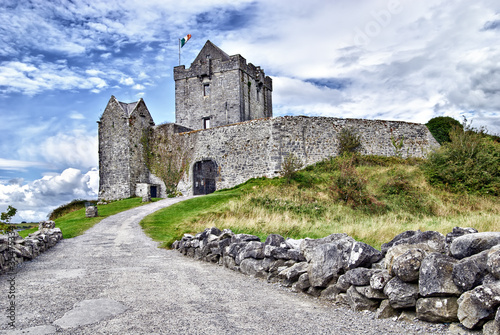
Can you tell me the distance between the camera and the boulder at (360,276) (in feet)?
19.0

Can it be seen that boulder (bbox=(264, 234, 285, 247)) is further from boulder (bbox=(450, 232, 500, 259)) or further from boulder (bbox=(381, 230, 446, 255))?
boulder (bbox=(450, 232, 500, 259))

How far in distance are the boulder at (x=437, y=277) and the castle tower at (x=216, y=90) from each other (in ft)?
115

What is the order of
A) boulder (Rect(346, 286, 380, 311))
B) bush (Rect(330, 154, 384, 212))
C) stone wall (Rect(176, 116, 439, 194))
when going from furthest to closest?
stone wall (Rect(176, 116, 439, 194)) < bush (Rect(330, 154, 384, 212)) < boulder (Rect(346, 286, 380, 311))

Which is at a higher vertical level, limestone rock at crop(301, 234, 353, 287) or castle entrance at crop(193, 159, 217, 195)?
castle entrance at crop(193, 159, 217, 195)

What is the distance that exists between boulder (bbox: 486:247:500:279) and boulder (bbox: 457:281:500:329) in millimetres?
124

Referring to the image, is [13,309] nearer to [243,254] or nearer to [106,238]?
[243,254]

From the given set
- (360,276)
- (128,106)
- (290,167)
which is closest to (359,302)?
(360,276)

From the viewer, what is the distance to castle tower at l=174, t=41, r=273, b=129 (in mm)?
39594

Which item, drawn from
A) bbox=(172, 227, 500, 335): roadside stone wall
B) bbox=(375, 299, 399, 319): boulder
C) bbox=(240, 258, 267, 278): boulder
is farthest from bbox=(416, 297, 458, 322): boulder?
bbox=(240, 258, 267, 278): boulder

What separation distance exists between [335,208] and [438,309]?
13.4m

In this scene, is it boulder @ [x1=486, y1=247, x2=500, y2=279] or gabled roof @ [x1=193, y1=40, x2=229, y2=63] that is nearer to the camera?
boulder @ [x1=486, y1=247, x2=500, y2=279]

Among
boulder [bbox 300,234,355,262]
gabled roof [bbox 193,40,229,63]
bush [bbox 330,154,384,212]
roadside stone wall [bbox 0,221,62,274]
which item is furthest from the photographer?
gabled roof [bbox 193,40,229,63]

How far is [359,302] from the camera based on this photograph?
5.76 meters

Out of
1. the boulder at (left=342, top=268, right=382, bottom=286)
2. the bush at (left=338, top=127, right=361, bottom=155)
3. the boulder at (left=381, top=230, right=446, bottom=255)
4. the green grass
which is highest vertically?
the bush at (left=338, top=127, right=361, bottom=155)
